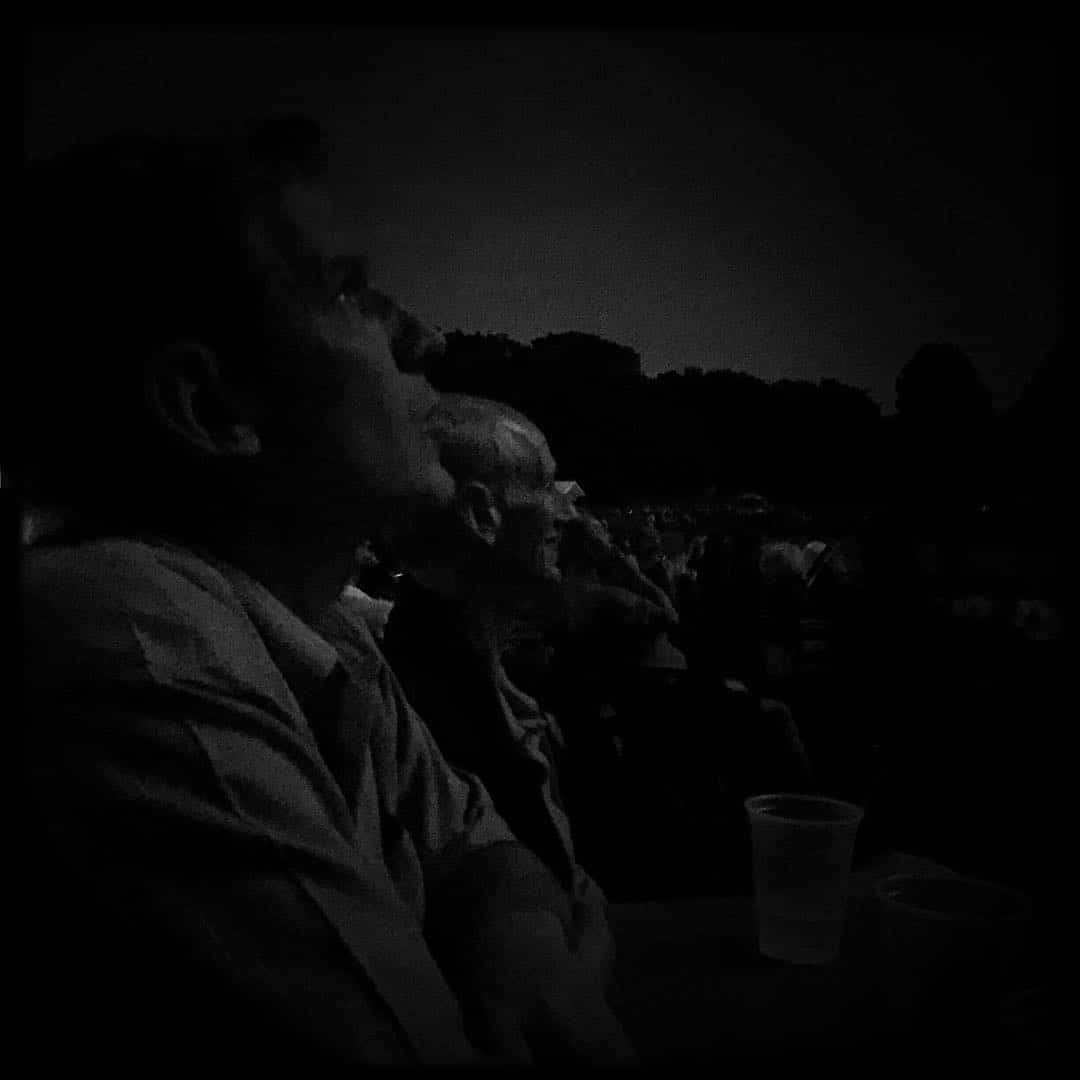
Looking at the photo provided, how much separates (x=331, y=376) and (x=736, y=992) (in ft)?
2.13

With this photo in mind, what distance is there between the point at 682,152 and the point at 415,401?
403 millimetres

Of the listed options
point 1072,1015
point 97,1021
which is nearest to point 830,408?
point 1072,1015

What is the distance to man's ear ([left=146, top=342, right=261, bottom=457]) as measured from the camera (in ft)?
2.45

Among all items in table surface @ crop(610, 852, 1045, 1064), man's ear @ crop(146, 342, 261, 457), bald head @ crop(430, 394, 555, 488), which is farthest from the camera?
bald head @ crop(430, 394, 555, 488)

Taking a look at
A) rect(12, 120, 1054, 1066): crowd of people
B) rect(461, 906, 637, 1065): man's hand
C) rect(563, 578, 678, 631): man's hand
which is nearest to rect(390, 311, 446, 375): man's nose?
rect(12, 120, 1054, 1066): crowd of people

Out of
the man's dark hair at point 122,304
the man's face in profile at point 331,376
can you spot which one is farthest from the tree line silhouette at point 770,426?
the man's dark hair at point 122,304

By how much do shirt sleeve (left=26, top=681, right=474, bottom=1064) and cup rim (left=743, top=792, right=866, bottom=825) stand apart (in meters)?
0.44

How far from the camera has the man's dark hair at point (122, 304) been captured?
75cm

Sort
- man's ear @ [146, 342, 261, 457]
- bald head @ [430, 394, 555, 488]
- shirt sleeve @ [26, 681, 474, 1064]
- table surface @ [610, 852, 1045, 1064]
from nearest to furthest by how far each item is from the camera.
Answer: shirt sleeve @ [26, 681, 474, 1064]
man's ear @ [146, 342, 261, 457]
table surface @ [610, 852, 1045, 1064]
bald head @ [430, 394, 555, 488]

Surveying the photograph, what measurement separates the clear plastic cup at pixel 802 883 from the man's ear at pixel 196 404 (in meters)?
0.59

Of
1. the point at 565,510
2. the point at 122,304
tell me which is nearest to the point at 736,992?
the point at 565,510

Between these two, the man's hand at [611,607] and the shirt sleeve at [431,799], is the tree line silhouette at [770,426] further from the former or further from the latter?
the shirt sleeve at [431,799]

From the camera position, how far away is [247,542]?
31.2 inches

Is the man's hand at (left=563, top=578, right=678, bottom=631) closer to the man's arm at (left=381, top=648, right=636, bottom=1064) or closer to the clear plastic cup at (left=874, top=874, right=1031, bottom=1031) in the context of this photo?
the man's arm at (left=381, top=648, right=636, bottom=1064)
